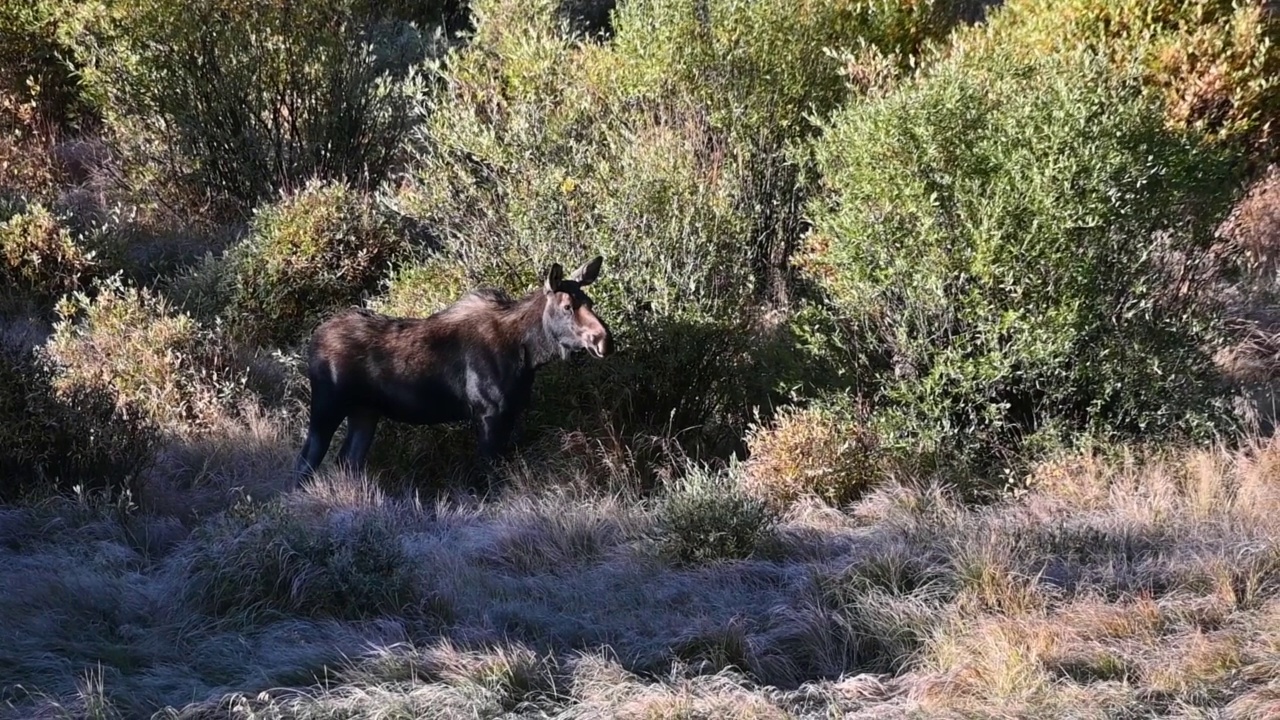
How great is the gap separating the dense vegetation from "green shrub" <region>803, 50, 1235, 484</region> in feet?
0.11

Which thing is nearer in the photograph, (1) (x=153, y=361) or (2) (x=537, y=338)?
(2) (x=537, y=338)

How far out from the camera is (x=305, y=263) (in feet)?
42.3

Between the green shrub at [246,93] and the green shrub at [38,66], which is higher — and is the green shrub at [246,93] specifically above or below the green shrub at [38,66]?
below

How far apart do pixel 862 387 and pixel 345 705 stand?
18.3 ft

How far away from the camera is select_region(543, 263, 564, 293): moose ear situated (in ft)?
30.4

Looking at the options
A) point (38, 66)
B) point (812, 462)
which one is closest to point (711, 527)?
point (812, 462)

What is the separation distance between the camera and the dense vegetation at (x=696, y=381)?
6.36 meters

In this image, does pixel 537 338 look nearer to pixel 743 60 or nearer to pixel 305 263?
pixel 305 263

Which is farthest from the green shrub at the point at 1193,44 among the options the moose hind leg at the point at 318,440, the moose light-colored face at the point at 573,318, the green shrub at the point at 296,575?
the green shrub at the point at 296,575

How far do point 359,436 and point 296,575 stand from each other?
10.00ft

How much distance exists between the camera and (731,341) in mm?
10680

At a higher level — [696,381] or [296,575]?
[696,381]

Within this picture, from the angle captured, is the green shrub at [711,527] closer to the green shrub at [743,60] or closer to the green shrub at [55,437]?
the green shrub at [55,437]

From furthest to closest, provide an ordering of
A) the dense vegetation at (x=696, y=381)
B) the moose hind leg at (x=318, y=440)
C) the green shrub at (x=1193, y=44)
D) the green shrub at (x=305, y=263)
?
the green shrub at (x=305, y=263), the green shrub at (x=1193, y=44), the moose hind leg at (x=318, y=440), the dense vegetation at (x=696, y=381)
